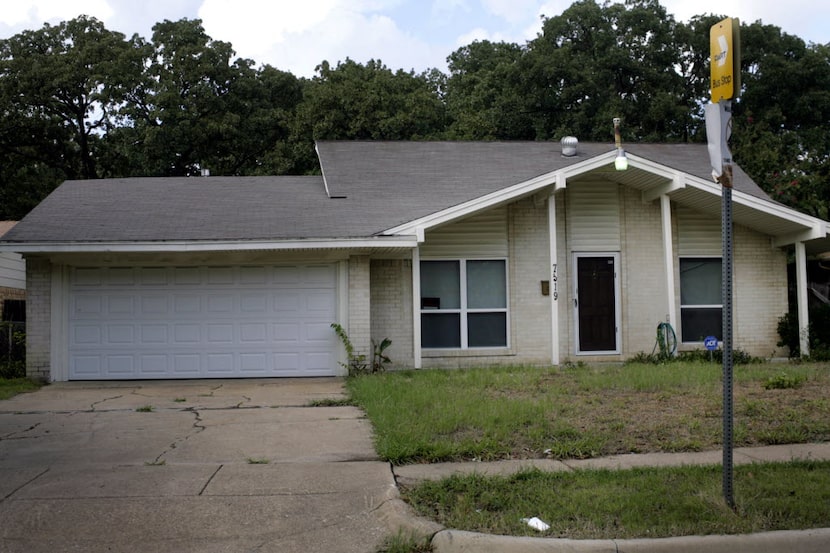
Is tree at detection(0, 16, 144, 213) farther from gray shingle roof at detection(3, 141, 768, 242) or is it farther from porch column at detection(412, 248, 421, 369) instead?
porch column at detection(412, 248, 421, 369)

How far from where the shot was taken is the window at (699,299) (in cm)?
1544

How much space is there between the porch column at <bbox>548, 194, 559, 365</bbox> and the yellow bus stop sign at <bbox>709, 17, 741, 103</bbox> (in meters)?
9.26

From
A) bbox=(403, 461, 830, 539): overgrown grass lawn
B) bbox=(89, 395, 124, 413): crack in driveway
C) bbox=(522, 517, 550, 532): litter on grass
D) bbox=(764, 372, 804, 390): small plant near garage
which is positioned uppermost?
bbox=(764, 372, 804, 390): small plant near garage

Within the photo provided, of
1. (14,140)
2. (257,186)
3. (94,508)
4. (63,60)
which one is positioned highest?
(63,60)

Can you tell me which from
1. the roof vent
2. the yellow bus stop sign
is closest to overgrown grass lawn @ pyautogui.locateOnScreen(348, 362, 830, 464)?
the yellow bus stop sign

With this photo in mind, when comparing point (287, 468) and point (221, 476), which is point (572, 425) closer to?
point (287, 468)

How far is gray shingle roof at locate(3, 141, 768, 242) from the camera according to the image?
1355 cm

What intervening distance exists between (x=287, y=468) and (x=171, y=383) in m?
7.34

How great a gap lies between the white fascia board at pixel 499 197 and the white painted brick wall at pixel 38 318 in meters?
6.20

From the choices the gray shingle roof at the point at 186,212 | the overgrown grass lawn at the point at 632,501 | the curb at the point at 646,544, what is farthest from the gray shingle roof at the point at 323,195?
the curb at the point at 646,544

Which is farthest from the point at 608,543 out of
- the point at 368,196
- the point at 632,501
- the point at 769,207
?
the point at 368,196

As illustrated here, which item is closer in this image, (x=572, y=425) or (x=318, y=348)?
(x=572, y=425)

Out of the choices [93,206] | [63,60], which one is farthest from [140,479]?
[63,60]

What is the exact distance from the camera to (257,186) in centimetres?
1702
